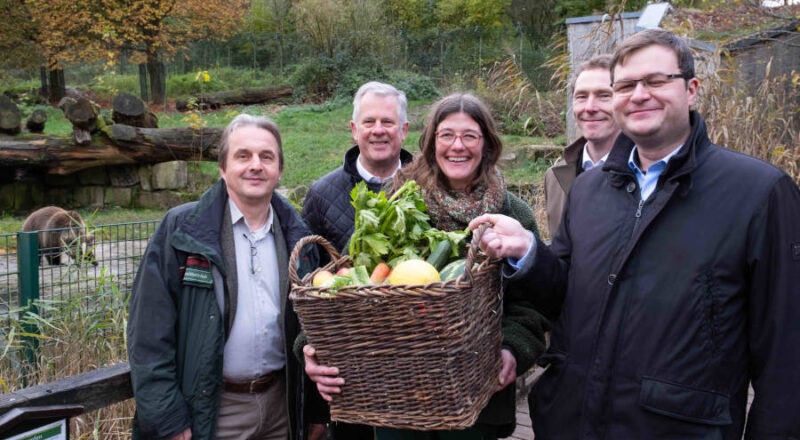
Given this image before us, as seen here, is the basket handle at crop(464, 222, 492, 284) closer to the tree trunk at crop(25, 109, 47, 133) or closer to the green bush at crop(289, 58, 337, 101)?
the tree trunk at crop(25, 109, 47, 133)

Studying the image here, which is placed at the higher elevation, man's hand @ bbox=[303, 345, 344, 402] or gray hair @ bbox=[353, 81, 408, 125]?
gray hair @ bbox=[353, 81, 408, 125]

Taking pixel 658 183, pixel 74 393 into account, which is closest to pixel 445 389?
pixel 658 183

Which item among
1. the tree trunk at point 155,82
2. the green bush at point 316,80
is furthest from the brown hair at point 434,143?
the tree trunk at point 155,82

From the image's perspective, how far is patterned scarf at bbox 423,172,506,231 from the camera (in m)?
2.67

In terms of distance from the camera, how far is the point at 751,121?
566cm

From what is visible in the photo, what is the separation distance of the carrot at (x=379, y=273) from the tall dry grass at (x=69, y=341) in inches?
73.9

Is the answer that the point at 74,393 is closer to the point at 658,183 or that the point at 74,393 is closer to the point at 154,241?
the point at 154,241

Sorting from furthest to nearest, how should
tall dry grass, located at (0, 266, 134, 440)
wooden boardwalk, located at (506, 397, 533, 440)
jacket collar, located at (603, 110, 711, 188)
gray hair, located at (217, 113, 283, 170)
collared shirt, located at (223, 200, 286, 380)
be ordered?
wooden boardwalk, located at (506, 397, 533, 440), tall dry grass, located at (0, 266, 134, 440), gray hair, located at (217, 113, 283, 170), collared shirt, located at (223, 200, 286, 380), jacket collar, located at (603, 110, 711, 188)

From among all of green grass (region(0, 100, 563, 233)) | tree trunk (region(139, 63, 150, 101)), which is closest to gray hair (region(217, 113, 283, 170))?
green grass (region(0, 100, 563, 233))

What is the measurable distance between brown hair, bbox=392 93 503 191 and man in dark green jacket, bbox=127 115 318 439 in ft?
1.87

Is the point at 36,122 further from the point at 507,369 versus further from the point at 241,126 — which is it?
the point at 507,369

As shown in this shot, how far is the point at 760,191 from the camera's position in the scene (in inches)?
79.7

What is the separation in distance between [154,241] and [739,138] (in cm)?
485

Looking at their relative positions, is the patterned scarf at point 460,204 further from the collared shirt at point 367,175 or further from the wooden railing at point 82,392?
the wooden railing at point 82,392
